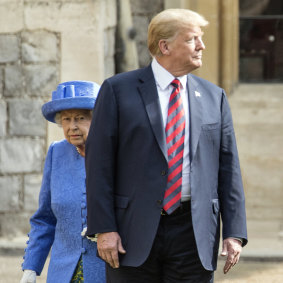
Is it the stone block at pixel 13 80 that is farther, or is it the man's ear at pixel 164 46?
the stone block at pixel 13 80

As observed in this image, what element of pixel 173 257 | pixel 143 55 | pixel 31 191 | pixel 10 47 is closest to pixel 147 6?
pixel 143 55

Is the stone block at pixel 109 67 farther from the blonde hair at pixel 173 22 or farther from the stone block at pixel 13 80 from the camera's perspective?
the blonde hair at pixel 173 22

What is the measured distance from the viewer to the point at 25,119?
830cm

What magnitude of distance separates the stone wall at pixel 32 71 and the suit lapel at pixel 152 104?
462 cm

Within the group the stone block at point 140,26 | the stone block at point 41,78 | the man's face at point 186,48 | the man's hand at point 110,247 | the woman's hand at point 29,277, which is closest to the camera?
the man's hand at point 110,247

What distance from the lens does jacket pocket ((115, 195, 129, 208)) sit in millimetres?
3514

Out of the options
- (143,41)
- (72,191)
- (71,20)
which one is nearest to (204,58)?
(143,41)

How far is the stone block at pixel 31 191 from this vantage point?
27.3 feet

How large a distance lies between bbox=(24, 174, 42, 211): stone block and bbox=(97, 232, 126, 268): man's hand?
16.0 ft

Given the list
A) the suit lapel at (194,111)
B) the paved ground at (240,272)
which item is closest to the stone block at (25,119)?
the paved ground at (240,272)

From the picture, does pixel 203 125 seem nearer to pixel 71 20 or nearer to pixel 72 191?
pixel 72 191

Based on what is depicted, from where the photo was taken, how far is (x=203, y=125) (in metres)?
3.59

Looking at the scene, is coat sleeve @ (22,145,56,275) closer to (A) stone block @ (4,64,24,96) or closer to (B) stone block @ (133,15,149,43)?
(A) stone block @ (4,64,24,96)

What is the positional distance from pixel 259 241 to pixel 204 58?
7.20ft
